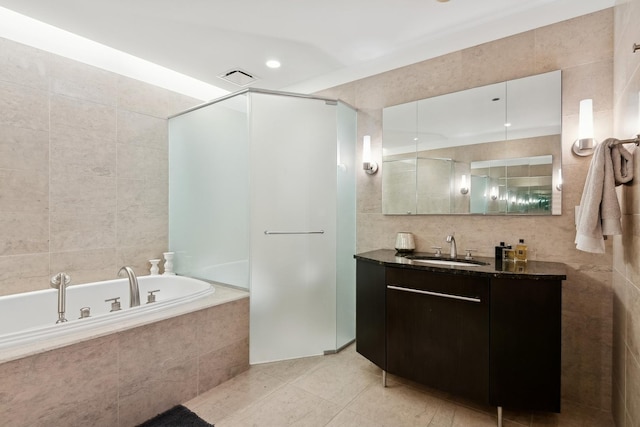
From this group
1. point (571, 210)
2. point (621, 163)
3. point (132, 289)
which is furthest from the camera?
point (132, 289)

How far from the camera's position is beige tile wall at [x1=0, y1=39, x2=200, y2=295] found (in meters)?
2.11

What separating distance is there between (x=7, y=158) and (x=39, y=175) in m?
0.19

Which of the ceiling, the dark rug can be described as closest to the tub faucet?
the dark rug

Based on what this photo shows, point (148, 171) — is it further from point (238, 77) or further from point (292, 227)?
point (292, 227)

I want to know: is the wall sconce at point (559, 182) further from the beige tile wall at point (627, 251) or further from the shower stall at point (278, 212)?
the shower stall at point (278, 212)

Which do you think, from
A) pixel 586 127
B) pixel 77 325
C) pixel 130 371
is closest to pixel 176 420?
pixel 130 371

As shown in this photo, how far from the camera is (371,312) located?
218 cm

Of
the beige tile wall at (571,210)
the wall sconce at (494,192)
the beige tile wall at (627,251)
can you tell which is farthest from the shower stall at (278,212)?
the beige tile wall at (627,251)

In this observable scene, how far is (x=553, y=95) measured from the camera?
1989 millimetres

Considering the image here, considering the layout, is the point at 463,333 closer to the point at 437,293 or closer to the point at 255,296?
the point at 437,293

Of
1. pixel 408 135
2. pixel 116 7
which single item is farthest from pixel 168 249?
pixel 408 135

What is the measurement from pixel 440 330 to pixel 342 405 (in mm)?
774

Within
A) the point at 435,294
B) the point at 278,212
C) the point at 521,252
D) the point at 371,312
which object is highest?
the point at 278,212

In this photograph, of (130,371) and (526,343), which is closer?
(526,343)
